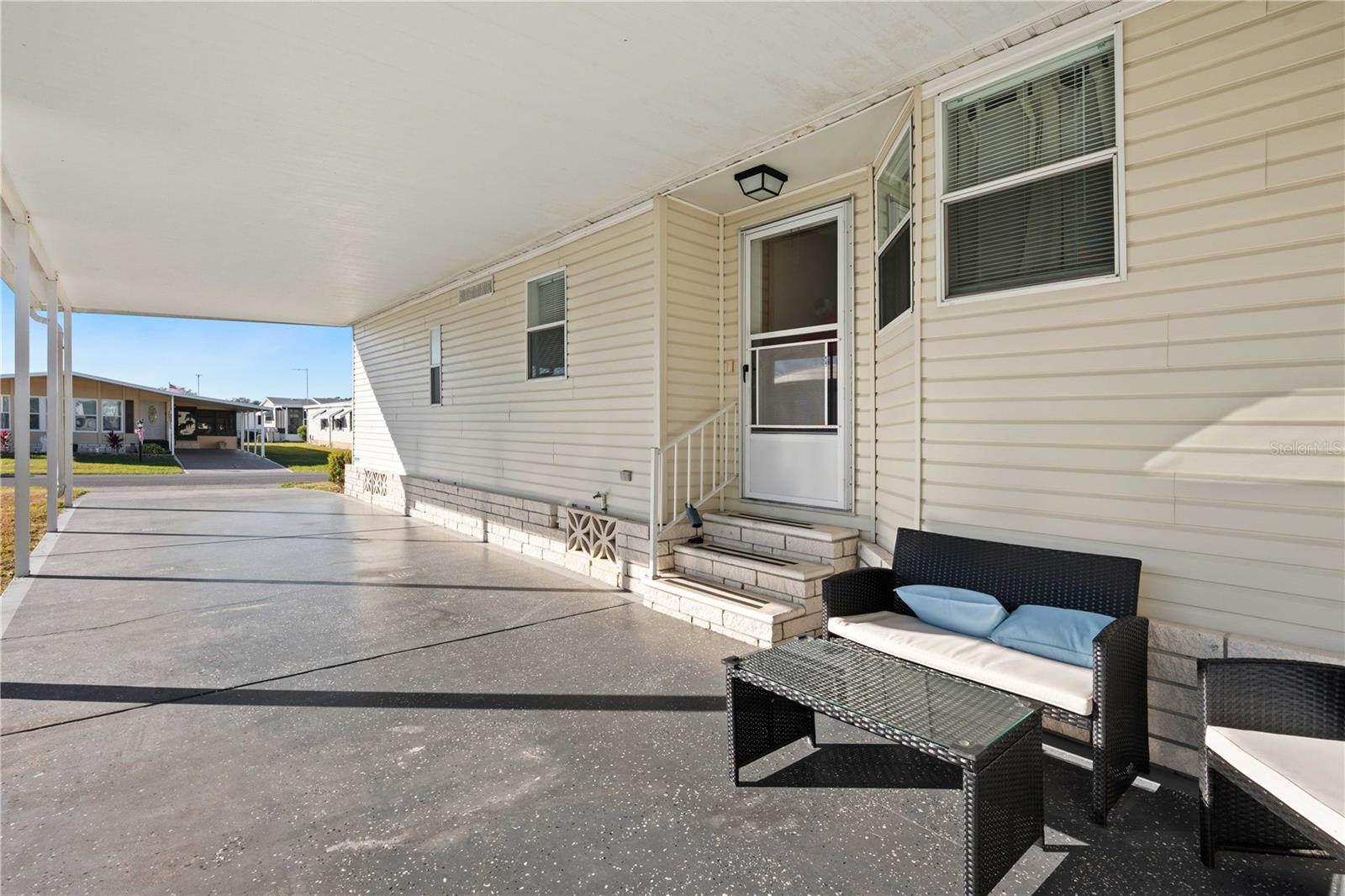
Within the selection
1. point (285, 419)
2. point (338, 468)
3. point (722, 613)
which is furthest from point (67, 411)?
point (285, 419)

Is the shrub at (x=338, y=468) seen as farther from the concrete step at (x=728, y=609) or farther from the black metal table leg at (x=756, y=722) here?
the black metal table leg at (x=756, y=722)

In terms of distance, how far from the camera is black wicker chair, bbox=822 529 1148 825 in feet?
6.99

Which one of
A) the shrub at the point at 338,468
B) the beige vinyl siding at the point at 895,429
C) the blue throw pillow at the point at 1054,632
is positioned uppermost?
the beige vinyl siding at the point at 895,429

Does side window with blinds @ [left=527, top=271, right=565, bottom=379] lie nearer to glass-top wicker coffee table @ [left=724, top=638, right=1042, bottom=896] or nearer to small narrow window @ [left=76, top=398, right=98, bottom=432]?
glass-top wicker coffee table @ [left=724, top=638, right=1042, bottom=896]

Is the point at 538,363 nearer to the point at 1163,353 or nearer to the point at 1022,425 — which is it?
the point at 1022,425

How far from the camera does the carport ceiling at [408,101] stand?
291 centimetres

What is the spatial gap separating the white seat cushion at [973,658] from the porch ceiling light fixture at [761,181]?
3.15 metres

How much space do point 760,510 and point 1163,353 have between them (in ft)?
10.1

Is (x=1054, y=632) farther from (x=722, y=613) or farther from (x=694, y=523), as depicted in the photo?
(x=694, y=523)

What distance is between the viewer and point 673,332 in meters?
5.19

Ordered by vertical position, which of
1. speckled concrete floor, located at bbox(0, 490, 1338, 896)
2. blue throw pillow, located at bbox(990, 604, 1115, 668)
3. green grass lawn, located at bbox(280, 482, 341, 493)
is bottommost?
speckled concrete floor, located at bbox(0, 490, 1338, 896)

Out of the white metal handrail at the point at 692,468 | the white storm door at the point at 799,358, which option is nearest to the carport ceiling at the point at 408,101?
the white storm door at the point at 799,358

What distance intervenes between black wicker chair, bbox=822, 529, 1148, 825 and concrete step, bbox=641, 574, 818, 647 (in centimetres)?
90

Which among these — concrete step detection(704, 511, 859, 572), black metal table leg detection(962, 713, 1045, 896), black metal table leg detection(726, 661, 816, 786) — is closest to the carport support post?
concrete step detection(704, 511, 859, 572)
